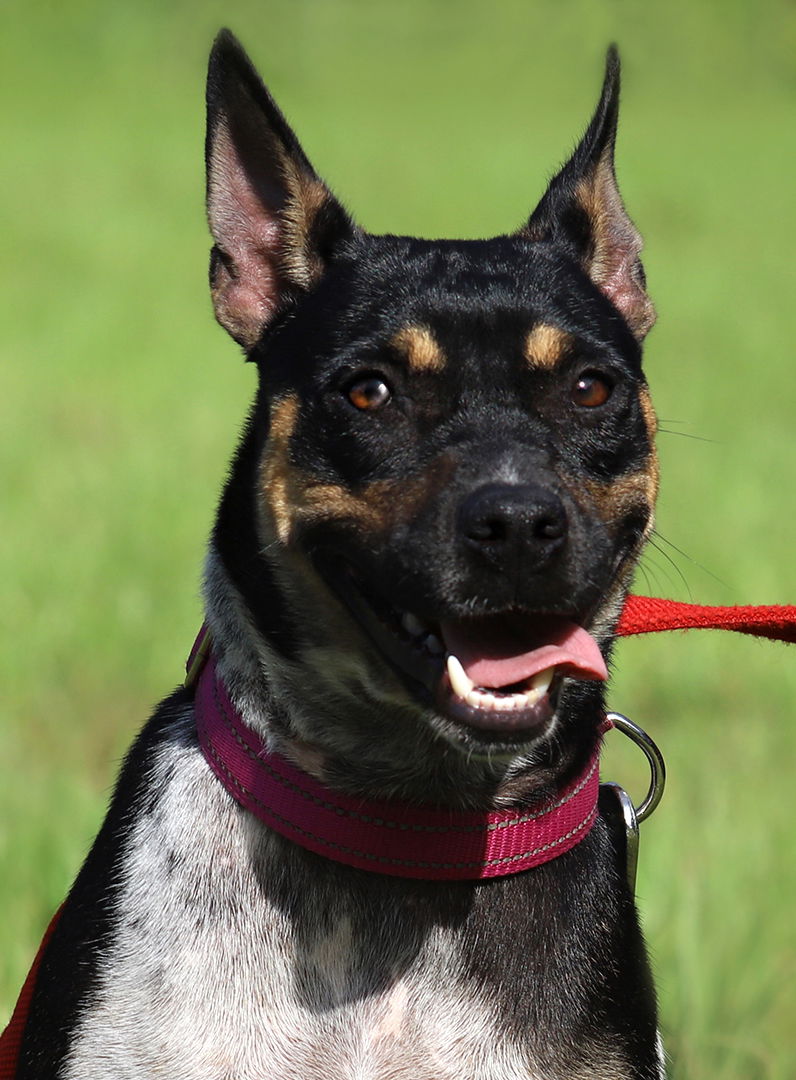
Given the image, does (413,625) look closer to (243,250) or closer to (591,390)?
(591,390)

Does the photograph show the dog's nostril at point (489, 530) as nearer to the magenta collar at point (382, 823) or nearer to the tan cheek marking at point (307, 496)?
the tan cheek marking at point (307, 496)

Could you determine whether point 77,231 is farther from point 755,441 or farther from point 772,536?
point 772,536

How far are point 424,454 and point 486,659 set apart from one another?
464 mm

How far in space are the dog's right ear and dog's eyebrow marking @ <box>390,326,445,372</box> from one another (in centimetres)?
49

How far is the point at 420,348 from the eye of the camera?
3.49m

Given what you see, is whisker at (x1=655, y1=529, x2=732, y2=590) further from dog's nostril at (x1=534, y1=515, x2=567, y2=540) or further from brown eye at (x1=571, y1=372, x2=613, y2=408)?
dog's nostril at (x1=534, y1=515, x2=567, y2=540)

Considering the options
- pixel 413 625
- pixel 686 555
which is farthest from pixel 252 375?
pixel 413 625

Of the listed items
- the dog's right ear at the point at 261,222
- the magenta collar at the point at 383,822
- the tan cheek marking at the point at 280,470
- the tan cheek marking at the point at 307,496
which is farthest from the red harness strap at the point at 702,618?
the dog's right ear at the point at 261,222

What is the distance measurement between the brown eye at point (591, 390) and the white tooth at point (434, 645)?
663 mm

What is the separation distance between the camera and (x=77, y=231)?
18.9m

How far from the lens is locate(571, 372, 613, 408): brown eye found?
355 cm

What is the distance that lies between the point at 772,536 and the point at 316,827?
22.2 ft

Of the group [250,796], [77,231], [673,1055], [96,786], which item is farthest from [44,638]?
[77,231]

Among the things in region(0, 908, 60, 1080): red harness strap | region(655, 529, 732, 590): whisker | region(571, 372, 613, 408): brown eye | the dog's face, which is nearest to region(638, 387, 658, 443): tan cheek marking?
the dog's face
